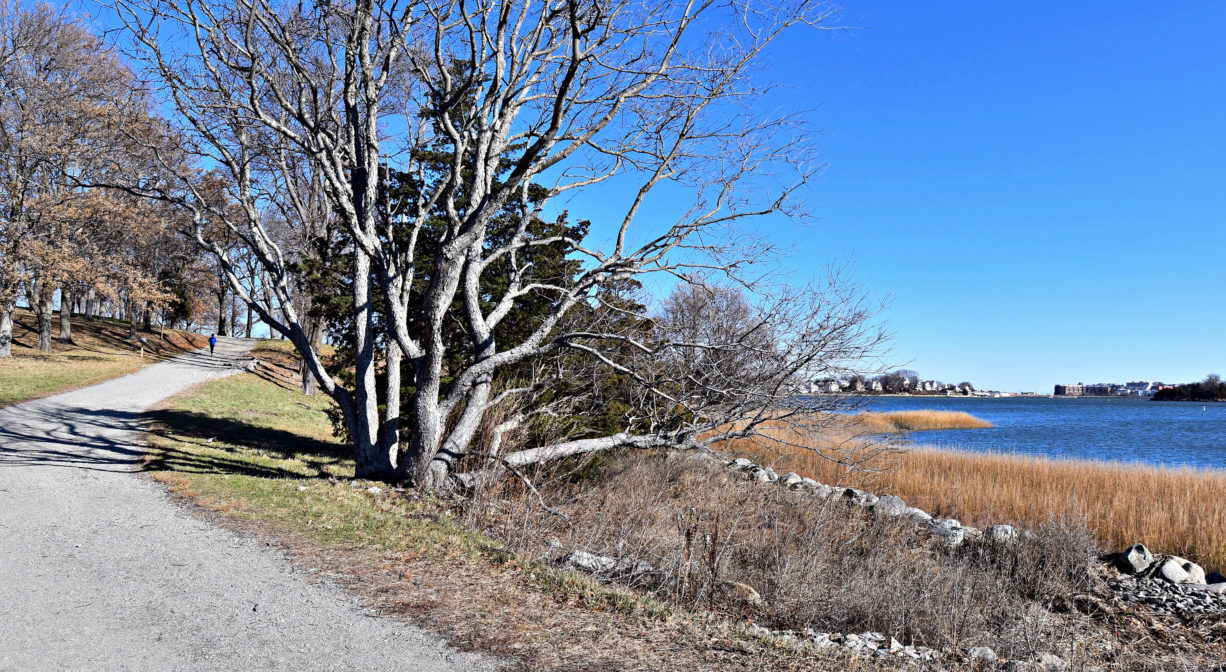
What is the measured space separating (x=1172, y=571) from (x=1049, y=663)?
6.02 meters

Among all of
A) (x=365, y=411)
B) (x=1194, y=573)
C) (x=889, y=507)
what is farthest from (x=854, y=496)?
(x=365, y=411)

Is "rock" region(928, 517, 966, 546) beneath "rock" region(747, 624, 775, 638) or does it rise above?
beneath

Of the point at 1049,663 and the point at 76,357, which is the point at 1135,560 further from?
the point at 76,357

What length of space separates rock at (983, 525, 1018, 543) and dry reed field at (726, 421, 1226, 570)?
2.12 feet

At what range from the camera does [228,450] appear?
1307 centimetres

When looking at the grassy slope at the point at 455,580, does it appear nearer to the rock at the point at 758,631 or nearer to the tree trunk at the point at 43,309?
the rock at the point at 758,631

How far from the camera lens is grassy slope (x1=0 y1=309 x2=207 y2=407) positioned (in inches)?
768

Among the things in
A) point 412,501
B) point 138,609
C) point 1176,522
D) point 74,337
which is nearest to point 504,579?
point 138,609

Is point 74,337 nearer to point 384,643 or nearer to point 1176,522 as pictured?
point 384,643

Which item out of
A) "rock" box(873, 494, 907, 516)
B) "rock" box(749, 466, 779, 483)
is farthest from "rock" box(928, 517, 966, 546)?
"rock" box(749, 466, 779, 483)

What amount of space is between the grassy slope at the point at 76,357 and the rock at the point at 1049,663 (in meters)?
19.9

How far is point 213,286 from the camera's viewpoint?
40125mm

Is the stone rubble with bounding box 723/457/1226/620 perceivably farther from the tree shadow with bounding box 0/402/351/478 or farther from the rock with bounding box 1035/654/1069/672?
the tree shadow with bounding box 0/402/351/478

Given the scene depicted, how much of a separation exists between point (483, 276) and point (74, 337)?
3271 cm
